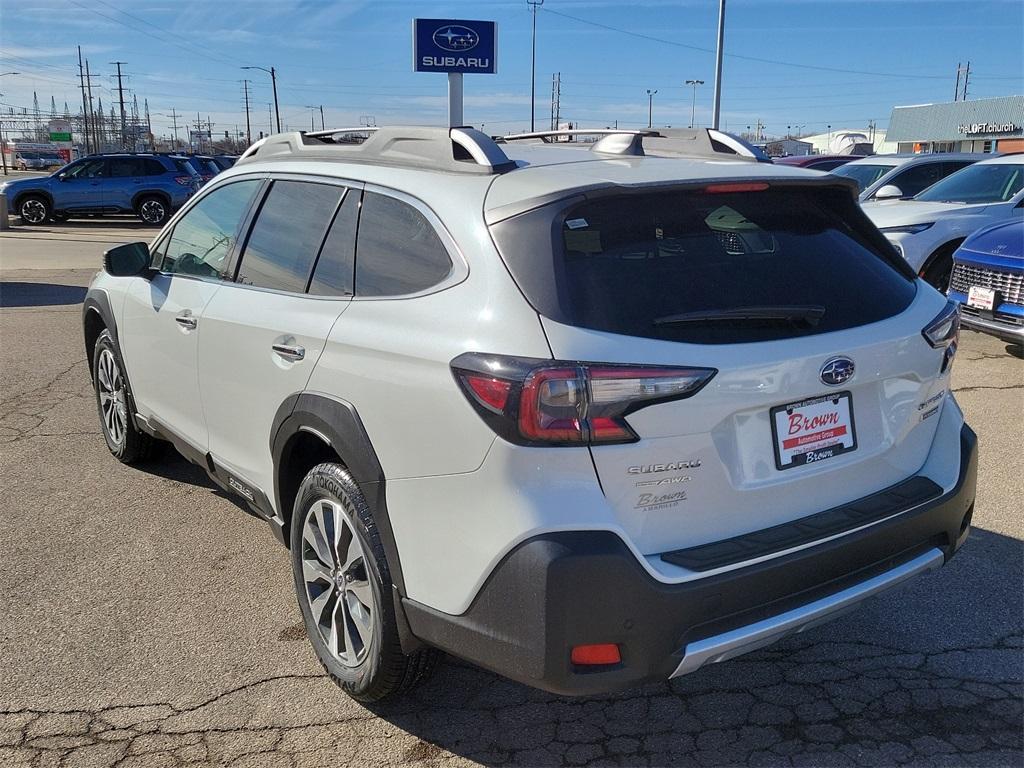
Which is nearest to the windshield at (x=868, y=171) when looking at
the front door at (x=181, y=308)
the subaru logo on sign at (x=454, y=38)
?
the subaru logo on sign at (x=454, y=38)

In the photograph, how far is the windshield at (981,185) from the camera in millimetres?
9578

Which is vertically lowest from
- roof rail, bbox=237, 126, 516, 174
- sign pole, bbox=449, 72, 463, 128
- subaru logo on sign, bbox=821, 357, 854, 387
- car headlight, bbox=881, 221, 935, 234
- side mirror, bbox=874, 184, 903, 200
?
car headlight, bbox=881, 221, 935, 234

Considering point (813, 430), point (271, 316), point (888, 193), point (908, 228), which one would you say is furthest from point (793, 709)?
point (888, 193)

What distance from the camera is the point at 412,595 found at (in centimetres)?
261

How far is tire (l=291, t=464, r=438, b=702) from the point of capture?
2.75 meters

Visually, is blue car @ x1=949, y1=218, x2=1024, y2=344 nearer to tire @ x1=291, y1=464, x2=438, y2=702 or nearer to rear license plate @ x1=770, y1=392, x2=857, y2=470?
rear license plate @ x1=770, y1=392, x2=857, y2=470

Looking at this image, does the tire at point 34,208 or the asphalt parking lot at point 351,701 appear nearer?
the asphalt parking lot at point 351,701

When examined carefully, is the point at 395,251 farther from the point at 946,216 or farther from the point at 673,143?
the point at 946,216

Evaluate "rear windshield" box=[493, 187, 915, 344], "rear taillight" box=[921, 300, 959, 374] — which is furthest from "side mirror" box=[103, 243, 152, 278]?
"rear taillight" box=[921, 300, 959, 374]

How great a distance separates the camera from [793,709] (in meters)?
2.98

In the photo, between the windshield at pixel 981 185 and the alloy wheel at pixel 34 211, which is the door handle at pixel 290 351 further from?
the alloy wheel at pixel 34 211

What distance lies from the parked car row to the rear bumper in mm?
23556

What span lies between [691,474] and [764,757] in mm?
991

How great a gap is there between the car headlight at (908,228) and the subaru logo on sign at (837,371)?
699 centimetres
